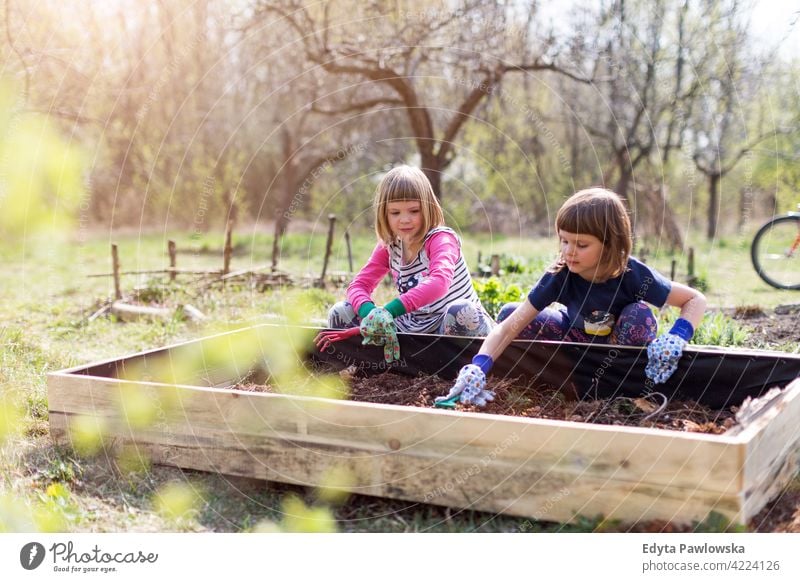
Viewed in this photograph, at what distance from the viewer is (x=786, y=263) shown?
21.7ft

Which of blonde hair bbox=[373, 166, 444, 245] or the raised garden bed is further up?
blonde hair bbox=[373, 166, 444, 245]

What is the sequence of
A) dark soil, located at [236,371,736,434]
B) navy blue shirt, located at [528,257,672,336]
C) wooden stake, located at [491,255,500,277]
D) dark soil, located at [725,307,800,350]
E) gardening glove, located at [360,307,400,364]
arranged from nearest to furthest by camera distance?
dark soil, located at [236,371,736,434] < navy blue shirt, located at [528,257,672,336] < gardening glove, located at [360,307,400,364] < dark soil, located at [725,307,800,350] < wooden stake, located at [491,255,500,277]

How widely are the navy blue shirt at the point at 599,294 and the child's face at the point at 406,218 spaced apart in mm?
591

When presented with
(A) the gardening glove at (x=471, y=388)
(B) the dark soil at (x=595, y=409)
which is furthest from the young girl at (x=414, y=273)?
(A) the gardening glove at (x=471, y=388)

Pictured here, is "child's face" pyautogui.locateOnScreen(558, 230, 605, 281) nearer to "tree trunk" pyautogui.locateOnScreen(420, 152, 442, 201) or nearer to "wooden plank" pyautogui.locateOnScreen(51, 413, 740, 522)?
"wooden plank" pyautogui.locateOnScreen(51, 413, 740, 522)

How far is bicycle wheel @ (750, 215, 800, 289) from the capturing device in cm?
584

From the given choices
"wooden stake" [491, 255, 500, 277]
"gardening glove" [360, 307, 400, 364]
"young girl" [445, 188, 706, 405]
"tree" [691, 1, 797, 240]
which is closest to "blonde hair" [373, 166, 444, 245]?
"gardening glove" [360, 307, 400, 364]

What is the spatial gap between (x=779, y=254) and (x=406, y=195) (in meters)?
4.43

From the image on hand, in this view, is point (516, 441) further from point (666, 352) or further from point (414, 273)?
point (414, 273)

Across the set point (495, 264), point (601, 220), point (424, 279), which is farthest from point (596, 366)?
point (495, 264)

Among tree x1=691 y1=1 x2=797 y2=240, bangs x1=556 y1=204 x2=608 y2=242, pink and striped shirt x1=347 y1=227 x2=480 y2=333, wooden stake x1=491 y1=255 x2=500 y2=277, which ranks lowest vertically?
wooden stake x1=491 y1=255 x2=500 y2=277

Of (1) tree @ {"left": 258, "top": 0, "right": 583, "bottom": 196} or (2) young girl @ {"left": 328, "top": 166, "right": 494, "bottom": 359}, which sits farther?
(1) tree @ {"left": 258, "top": 0, "right": 583, "bottom": 196}

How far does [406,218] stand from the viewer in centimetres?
300
